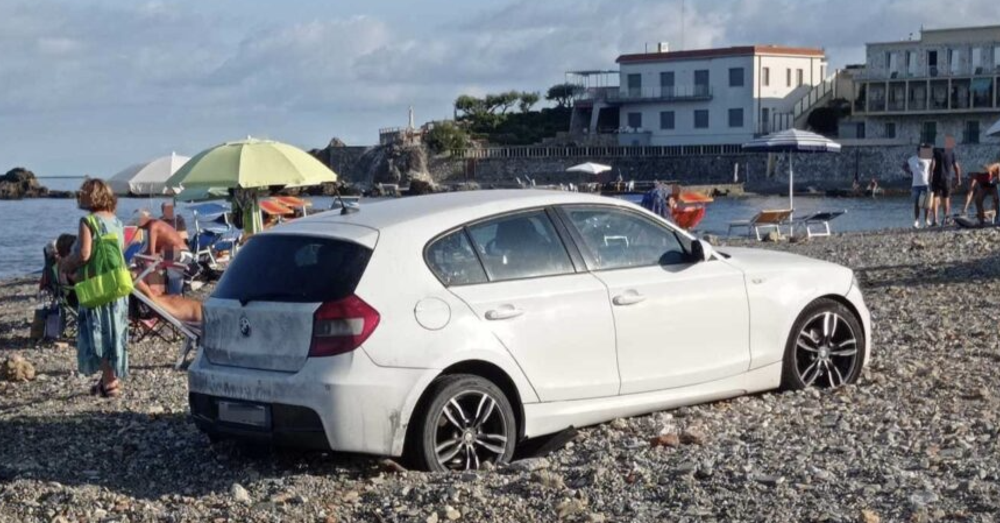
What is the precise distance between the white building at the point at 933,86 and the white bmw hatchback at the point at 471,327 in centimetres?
8946

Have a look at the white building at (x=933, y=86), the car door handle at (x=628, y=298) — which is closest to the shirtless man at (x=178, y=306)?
the car door handle at (x=628, y=298)

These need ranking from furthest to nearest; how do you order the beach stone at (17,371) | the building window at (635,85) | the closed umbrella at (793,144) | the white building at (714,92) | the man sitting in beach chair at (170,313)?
the building window at (635,85)
the white building at (714,92)
the closed umbrella at (793,144)
the beach stone at (17,371)
the man sitting in beach chair at (170,313)

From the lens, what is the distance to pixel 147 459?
8.49 metres

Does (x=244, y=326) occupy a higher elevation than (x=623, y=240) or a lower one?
lower

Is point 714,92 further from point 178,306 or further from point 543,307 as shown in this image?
point 543,307

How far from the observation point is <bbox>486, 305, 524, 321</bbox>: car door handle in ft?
25.4

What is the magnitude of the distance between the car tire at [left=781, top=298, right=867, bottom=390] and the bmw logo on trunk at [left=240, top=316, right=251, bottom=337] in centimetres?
353

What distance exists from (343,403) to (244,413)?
702mm

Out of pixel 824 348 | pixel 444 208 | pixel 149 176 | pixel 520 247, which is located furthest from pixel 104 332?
pixel 149 176

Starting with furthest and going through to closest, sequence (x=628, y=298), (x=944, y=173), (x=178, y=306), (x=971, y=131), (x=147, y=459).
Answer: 1. (x=971, y=131)
2. (x=944, y=173)
3. (x=178, y=306)
4. (x=147, y=459)
5. (x=628, y=298)

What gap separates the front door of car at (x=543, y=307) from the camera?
309 inches

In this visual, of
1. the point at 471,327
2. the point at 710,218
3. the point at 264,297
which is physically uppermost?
the point at 264,297

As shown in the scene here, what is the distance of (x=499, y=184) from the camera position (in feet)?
351

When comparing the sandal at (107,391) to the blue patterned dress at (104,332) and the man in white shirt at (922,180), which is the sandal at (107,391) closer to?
the blue patterned dress at (104,332)
